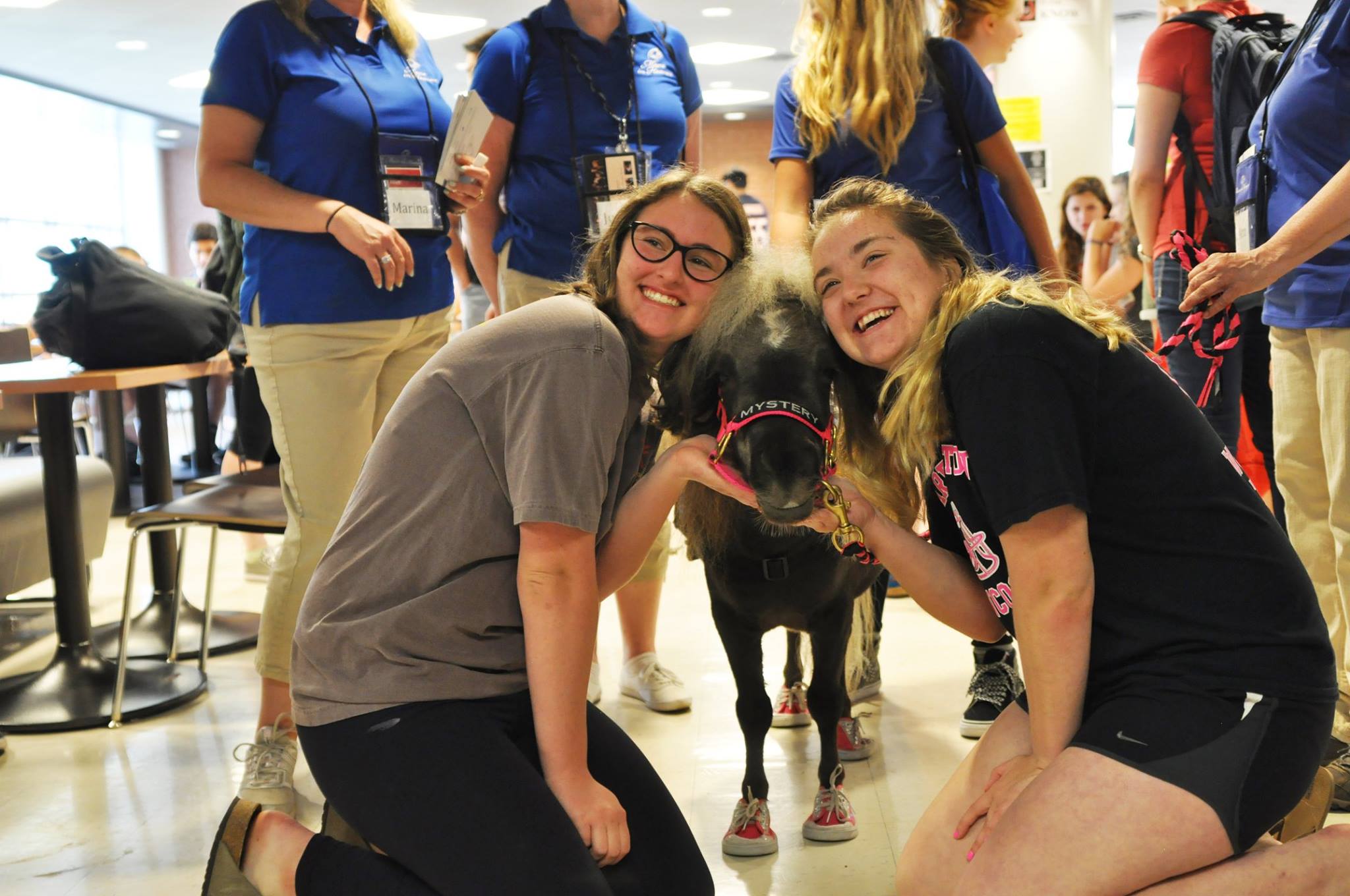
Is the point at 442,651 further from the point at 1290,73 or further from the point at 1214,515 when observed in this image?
the point at 1290,73

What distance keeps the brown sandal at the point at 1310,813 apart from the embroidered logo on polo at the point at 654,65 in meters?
2.03

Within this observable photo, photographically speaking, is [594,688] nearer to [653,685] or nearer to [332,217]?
[653,685]

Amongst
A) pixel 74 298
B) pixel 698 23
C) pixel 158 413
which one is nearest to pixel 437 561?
pixel 74 298

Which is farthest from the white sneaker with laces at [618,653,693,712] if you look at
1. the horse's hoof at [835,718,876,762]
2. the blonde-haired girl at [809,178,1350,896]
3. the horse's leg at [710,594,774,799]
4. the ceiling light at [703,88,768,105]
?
the ceiling light at [703,88,768,105]

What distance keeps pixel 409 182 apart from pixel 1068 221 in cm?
393

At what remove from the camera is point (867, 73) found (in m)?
2.35

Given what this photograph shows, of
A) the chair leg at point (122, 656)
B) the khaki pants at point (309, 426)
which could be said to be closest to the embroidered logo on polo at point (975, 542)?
the khaki pants at point (309, 426)

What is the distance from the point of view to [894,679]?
3.06 metres

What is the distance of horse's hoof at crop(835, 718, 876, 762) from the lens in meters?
2.53

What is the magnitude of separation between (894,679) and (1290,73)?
69.1 inches

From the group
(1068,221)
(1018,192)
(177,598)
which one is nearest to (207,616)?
(177,598)

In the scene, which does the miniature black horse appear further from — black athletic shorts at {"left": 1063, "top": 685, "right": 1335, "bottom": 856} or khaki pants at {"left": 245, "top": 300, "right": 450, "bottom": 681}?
khaki pants at {"left": 245, "top": 300, "right": 450, "bottom": 681}

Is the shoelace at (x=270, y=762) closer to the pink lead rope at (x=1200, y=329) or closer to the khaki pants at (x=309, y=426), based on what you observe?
the khaki pants at (x=309, y=426)

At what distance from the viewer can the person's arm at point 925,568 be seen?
158 cm
